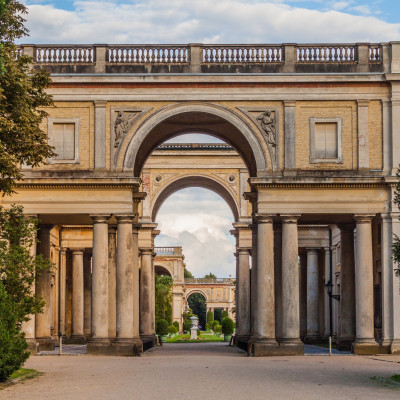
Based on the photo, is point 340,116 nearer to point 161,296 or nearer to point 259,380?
point 259,380

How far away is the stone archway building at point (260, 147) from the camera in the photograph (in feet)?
126

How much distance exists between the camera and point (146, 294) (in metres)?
54.4

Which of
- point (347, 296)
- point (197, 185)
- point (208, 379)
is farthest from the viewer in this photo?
point (197, 185)

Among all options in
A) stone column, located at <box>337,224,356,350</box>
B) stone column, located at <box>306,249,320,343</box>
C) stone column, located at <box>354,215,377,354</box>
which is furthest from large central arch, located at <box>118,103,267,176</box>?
stone column, located at <box>306,249,320,343</box>

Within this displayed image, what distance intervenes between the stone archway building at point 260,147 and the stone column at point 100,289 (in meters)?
0.06

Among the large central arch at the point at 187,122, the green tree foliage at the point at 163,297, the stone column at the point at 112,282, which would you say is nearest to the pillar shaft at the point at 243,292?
the large central arch at the point at 187,122

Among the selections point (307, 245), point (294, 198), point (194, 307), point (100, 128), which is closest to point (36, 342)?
point (100, 128)

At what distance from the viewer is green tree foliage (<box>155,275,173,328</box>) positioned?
90.5 metres

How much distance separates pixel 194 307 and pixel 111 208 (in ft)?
436

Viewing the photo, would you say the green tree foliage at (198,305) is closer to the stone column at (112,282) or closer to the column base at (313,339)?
the column base at (313,339)

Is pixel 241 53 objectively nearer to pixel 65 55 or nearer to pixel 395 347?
pixel 65 55

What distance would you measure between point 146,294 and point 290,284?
58.4 feet

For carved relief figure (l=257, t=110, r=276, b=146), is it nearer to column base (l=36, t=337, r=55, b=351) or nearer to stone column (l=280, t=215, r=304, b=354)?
stone column (l=280, t=215, r=304, b=354)

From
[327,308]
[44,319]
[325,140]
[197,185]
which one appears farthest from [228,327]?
[325,140]
